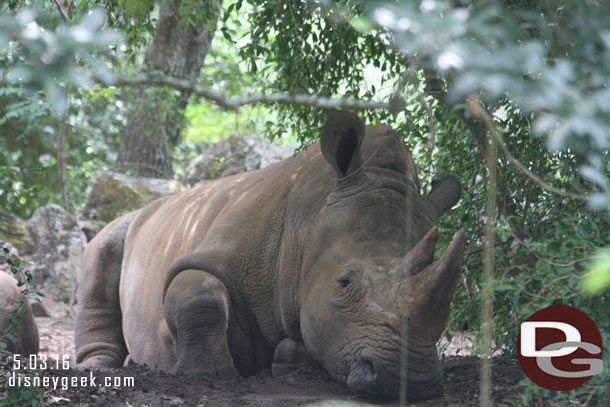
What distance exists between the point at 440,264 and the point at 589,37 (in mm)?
1994

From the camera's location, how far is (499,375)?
5055 millimetres

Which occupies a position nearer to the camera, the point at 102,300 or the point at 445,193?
the point at 445,193

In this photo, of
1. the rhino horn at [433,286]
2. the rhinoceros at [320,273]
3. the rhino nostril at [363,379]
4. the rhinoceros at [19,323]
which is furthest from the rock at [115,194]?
the rhino horn at [433,286]

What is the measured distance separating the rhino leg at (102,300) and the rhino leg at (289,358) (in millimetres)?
2970

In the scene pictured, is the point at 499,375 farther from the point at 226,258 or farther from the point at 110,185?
the point at 110,185

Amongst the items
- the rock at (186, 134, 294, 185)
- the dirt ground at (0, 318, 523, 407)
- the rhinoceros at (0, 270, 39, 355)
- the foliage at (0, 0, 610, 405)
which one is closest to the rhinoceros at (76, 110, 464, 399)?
the dirt ground at (0, 318, 523, 407)

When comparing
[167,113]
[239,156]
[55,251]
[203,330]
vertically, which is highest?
[167,113]

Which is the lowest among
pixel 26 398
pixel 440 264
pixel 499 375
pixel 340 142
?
pixel 26 398

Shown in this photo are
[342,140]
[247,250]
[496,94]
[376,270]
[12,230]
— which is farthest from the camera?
[12,230]

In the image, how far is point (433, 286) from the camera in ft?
14.4

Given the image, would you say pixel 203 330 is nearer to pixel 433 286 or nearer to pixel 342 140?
pixel 342 140

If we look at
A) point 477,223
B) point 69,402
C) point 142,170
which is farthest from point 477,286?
point 142,170

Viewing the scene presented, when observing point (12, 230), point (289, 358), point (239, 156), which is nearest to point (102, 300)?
point (12, 230)

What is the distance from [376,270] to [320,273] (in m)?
0.55
